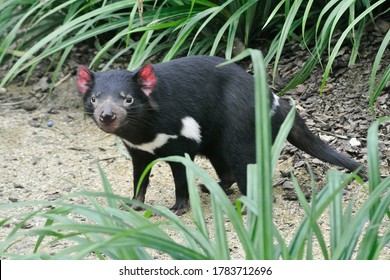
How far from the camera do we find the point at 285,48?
595 centimetres

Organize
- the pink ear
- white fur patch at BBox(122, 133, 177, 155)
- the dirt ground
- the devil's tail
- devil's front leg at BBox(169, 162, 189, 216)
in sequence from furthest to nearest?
1. the dirt ground
2. the devil's tail
3. devil's front leg at BBox(169, 162, 189, 216)
4. white fur patch at BBox(122, 133, 177, 155)
5. the pink ear

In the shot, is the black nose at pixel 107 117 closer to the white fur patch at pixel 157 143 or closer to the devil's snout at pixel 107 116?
the devil's snout at pixel 107 116

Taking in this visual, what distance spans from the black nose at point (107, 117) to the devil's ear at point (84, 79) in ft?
0.82

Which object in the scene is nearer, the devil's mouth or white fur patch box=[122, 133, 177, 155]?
the devil's mouth

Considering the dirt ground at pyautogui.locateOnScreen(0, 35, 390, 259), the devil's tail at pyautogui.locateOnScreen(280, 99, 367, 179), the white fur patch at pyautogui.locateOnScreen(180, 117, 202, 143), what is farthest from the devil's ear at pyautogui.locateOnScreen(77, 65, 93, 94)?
the devil's tail at pyautogui.locateOnScreen(280, 99, 367, 179)

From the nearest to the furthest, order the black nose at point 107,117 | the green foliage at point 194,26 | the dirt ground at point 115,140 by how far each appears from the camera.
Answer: the black nose at point 107,117
the dirt ground at point 115,140
the green foliage at point 194,26

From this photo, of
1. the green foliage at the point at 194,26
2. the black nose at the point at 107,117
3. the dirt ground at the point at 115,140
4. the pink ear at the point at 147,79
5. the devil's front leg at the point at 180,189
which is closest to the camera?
the black nose at the point at 107,117

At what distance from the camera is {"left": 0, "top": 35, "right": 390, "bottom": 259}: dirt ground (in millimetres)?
4918

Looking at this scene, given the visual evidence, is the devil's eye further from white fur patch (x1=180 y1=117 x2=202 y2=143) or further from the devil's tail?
the devil's tail

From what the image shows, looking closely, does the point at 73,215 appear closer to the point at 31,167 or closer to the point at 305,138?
the point at 31,167

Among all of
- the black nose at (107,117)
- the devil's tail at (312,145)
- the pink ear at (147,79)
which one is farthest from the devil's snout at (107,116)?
the devil's tail at (312,145)

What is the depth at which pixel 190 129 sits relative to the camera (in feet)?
14.6

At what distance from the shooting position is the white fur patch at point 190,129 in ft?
14.6

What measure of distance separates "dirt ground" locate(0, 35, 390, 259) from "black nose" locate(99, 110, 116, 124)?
71 cm
